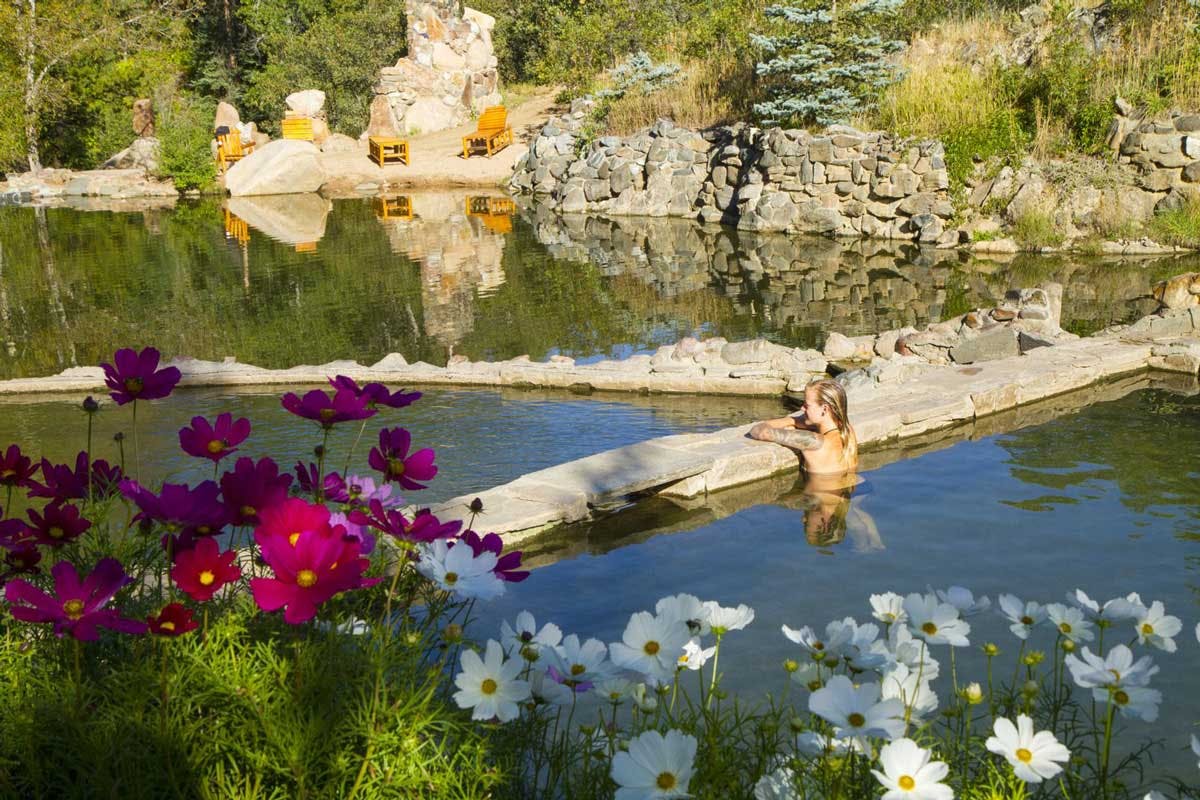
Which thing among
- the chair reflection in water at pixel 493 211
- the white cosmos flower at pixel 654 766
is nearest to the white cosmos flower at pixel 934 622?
the white cosmos flower at pixel 654 766

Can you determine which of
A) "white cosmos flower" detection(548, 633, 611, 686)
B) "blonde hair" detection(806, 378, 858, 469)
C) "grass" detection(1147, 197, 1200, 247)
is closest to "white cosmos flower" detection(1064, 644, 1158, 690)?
"white cosmos flower" detection(548, 633, 611, 686)

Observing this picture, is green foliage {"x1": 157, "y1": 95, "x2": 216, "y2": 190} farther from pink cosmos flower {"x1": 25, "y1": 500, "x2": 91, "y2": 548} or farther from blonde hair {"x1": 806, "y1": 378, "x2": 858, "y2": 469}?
pink cosmos flower {"x1": 25, "y1": 500, "x2": 91, "y2": 548}

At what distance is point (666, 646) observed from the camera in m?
2.01

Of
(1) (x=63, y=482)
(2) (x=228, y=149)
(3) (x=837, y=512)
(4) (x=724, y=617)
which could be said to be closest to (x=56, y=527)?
(1) (x=63, y=482)

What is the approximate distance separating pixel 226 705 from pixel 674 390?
23.4 ft

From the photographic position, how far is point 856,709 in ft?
5.78

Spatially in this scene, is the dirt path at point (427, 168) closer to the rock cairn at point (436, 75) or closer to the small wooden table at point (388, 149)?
the small wooden table at point (388, 149)

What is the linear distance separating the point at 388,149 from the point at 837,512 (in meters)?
24.6

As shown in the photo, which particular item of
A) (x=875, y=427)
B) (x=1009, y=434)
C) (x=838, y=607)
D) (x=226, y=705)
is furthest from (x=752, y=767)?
(x=1009, y=434)

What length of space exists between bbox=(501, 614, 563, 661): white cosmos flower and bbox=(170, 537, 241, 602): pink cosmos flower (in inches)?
21.0

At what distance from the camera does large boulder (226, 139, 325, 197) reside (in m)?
27.8

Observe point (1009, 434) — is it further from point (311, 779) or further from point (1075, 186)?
point (1075, 186)

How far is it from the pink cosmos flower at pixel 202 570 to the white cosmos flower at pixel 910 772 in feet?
3.70

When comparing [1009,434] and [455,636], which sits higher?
[455,636]
